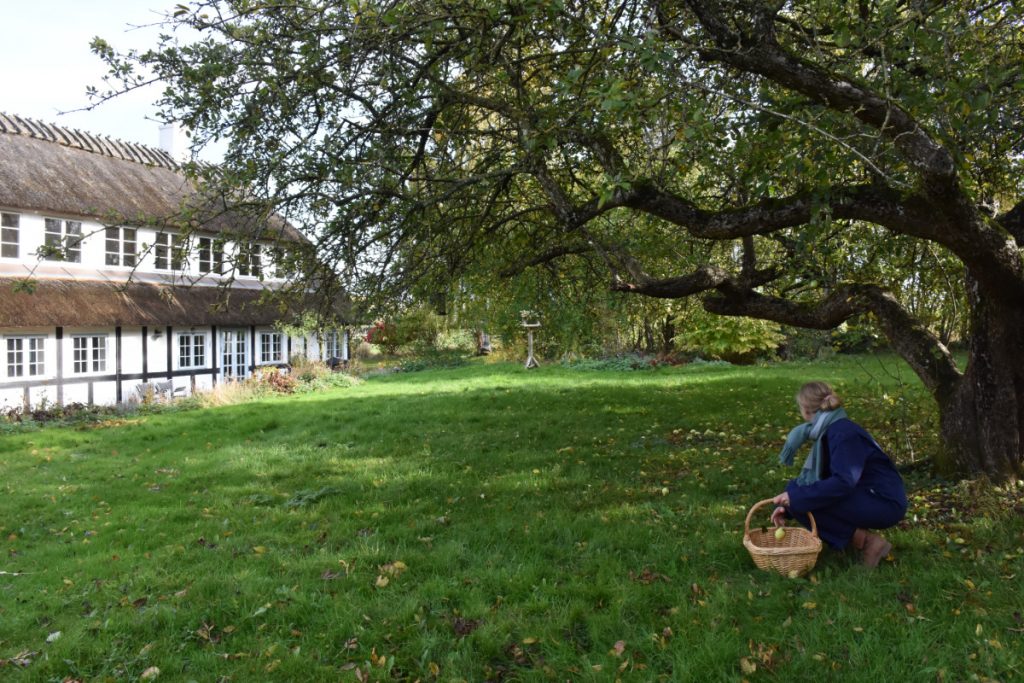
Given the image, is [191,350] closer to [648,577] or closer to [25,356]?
[25,356]

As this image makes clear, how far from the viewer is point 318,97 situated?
7043mm

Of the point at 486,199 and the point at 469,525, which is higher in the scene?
the point at 486,199

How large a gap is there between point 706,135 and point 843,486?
286 cm

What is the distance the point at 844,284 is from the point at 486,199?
181 inches

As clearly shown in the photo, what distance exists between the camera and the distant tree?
17.4 feet

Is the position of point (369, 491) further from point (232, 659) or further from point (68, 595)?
point (232, 659)

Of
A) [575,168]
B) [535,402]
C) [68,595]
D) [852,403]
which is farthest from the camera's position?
[535,402]

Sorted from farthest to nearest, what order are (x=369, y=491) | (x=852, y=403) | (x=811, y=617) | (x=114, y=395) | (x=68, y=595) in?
(x=114, y=395), (x=852, y=403), (x=369, y=491), (x=68, y=595), (x=811, y=617)

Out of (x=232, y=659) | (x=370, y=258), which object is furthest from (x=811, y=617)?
(x=370, y=258)

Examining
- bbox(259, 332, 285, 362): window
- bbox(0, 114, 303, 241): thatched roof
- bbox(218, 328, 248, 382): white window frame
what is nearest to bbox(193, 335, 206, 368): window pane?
bbox(218, 328, 248, 382): white window frame

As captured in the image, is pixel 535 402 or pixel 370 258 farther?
pixel 535 402

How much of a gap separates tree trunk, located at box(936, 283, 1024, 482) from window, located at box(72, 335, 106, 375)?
67.2 ft

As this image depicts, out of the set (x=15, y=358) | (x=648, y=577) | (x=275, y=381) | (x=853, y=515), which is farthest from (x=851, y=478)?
(x=15, y=358)

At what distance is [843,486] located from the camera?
4531mm
